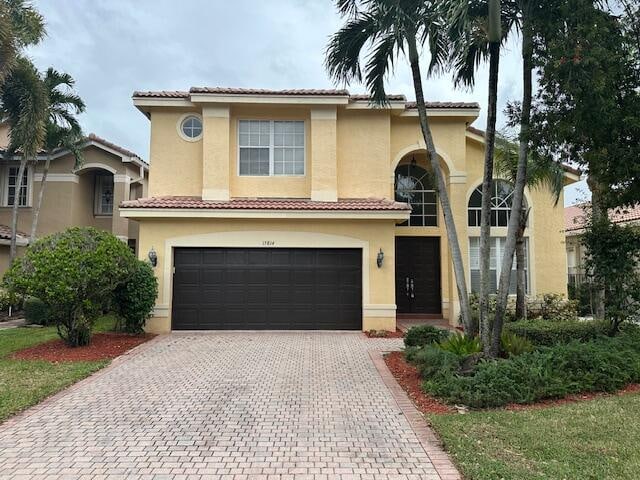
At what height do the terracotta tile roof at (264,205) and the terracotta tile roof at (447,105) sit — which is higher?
the terracotta tile roof at (447,105)

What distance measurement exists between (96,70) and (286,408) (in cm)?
1909

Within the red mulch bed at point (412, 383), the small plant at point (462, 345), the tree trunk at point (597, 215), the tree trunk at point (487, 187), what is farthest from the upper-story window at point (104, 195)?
the tree trunk at point (597, 215)

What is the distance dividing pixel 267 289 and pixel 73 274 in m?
5.05

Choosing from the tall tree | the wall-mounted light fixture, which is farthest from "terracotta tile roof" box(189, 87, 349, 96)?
the tall tree

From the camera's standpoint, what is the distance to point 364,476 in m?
4.25

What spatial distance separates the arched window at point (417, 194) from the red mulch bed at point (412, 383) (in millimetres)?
6955

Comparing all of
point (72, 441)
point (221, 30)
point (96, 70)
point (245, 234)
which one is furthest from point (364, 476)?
point (96, 70)

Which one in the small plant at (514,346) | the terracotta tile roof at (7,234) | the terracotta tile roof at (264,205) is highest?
the terracotta tile roof at (264,205)

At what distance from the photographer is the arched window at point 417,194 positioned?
15680 mm

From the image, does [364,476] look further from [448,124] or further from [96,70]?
[96,70]

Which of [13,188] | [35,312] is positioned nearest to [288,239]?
[35,312]

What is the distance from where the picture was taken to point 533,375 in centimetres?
657

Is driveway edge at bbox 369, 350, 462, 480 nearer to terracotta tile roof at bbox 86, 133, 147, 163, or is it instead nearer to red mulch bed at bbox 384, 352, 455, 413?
red mulch bed at bbox 384, 352, 455, 413

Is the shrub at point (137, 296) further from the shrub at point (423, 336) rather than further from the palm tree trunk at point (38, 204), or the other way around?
the palm tree trunk at point (38, 204)
